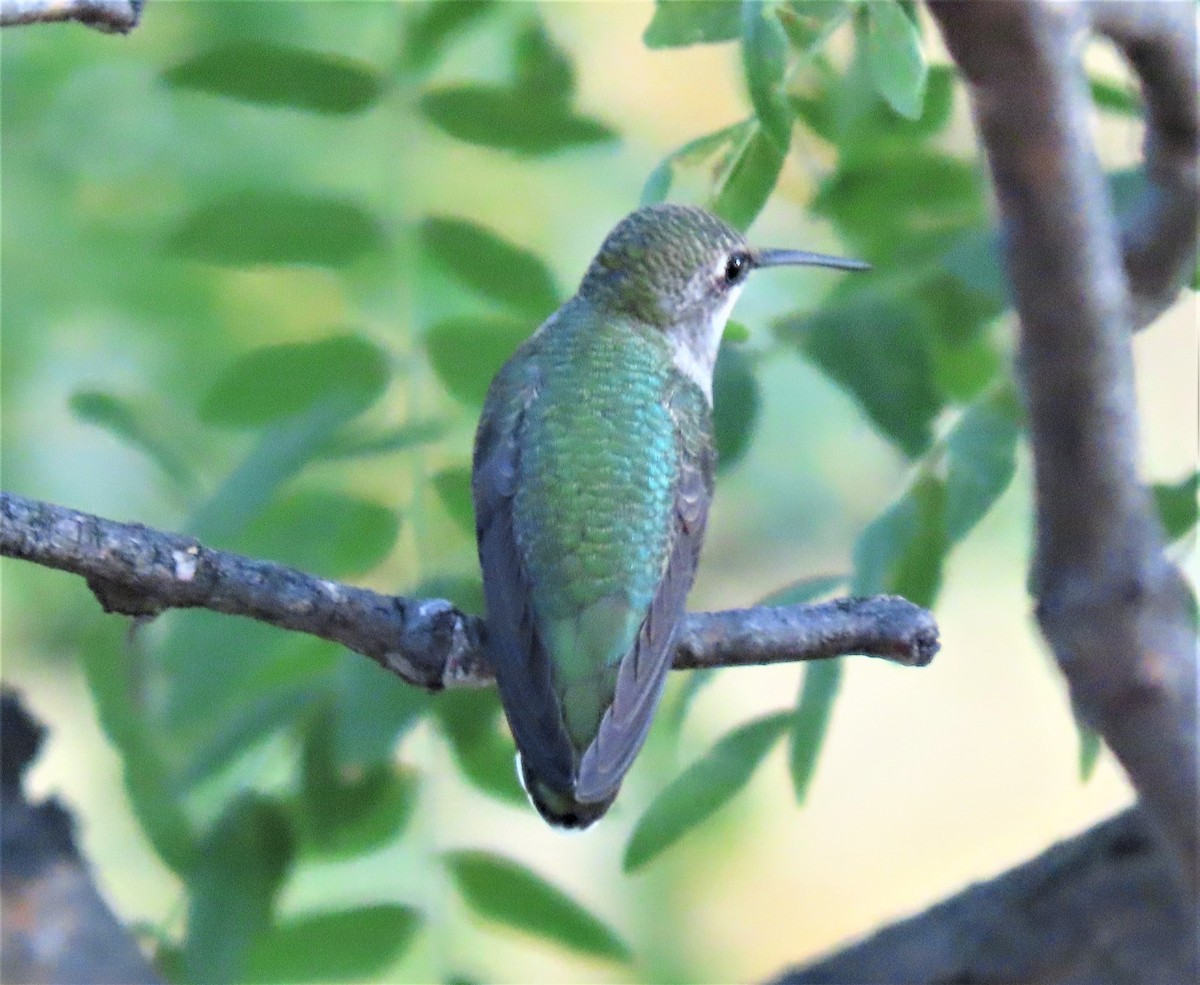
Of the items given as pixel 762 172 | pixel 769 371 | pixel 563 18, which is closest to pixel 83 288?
pixel 563 18

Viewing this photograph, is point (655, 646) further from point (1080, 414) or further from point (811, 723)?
point (1080, 414)

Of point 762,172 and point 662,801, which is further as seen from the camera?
point 662,801

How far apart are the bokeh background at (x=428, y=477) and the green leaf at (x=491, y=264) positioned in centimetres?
4

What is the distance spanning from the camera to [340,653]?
9.04 ft

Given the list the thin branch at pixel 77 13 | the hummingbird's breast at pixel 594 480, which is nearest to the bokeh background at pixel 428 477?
the hummingbird's breast at pixel 594 480

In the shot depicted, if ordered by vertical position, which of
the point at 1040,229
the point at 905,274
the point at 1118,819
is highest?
the point at 1040,229

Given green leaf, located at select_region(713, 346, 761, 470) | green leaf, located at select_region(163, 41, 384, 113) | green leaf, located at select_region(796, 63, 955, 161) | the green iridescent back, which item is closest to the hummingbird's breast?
the green iridescent back

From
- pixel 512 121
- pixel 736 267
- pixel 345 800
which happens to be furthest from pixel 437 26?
pixel 345 800

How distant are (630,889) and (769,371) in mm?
1343

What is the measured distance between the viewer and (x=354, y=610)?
197 cm

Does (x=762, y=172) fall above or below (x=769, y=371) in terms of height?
above

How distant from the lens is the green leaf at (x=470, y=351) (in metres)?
2.88

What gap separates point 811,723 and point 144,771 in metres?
1.05

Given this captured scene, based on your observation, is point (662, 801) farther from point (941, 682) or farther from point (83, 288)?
point (941, 682)
